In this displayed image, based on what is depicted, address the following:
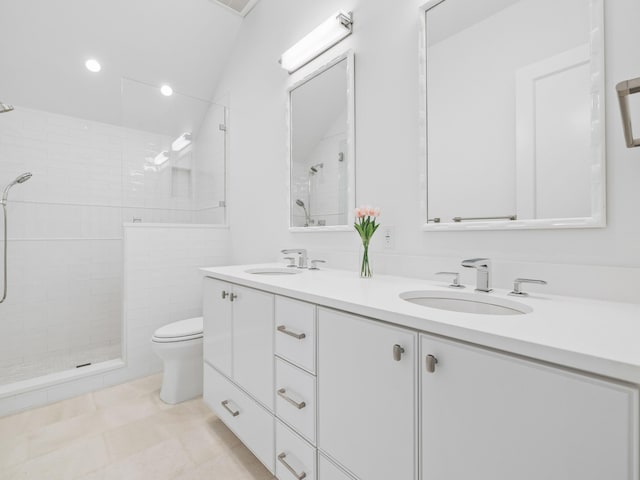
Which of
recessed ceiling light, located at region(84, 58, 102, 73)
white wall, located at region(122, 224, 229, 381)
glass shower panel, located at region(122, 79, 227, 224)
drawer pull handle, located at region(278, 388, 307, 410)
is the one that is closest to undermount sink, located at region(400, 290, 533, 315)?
drawer pull handle, located at region(278, 388, 307, 410)

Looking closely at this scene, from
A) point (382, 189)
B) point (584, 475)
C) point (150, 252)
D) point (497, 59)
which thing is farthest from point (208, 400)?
point (497, 59)

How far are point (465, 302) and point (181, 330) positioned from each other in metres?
1.73

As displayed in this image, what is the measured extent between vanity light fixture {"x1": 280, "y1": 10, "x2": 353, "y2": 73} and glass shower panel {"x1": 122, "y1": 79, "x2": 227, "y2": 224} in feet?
3.50

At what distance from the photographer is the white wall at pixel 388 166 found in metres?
0.89

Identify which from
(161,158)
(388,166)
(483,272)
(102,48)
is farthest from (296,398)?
(102,48)

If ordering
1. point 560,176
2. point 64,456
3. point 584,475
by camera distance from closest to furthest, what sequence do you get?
point 584,475, point 560,176, point 64,456

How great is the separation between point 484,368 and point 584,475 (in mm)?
199

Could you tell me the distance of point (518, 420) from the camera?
57cm

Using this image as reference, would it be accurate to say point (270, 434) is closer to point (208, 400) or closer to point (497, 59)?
point (208, 400)

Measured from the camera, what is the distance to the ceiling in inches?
89.0

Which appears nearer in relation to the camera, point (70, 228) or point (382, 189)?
point (382, 189)

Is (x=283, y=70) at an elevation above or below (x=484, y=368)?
above

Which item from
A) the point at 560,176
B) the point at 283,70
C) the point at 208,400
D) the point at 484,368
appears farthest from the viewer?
the point at 283,70

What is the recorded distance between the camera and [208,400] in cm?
174
